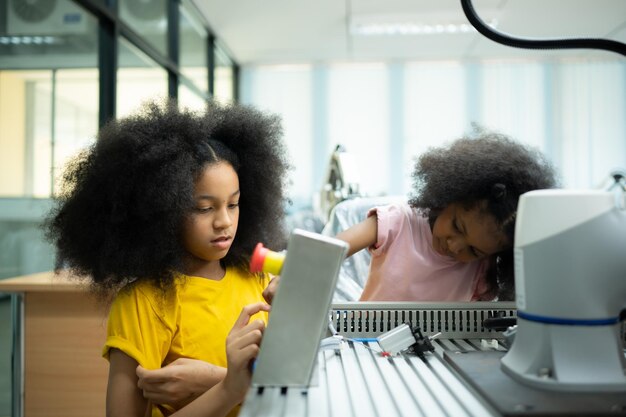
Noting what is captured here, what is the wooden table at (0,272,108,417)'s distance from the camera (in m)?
1.59

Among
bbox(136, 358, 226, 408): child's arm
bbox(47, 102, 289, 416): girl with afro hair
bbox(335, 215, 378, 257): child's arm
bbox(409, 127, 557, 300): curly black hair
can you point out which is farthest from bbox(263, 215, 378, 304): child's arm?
bbox(136, 358, 226, 408): child's arm

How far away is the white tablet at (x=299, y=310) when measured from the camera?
0.54 m

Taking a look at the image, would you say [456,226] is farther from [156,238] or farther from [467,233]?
[156,238]

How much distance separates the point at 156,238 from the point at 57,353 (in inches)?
39.0

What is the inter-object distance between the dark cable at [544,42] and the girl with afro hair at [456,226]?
13.8 inches

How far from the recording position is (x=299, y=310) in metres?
0.56

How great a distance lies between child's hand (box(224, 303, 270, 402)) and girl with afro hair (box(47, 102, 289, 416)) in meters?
0.10

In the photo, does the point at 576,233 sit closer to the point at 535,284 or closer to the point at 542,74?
the point at 535,284

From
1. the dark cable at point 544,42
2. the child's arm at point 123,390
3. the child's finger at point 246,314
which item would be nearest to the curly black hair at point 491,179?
the dark cable at point 544,42

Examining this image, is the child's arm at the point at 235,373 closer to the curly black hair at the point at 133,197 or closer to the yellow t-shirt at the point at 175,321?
the yellow t-shirt at the point at 175,321

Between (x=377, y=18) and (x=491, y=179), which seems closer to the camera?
(x=491, y=179)

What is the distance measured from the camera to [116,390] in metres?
0.74

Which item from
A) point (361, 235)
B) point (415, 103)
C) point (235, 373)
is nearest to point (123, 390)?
point (235, 373)

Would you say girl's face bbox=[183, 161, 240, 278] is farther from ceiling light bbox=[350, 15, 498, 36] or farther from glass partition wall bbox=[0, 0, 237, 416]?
ceiling light bbox=[350, 15, 498, 36]
